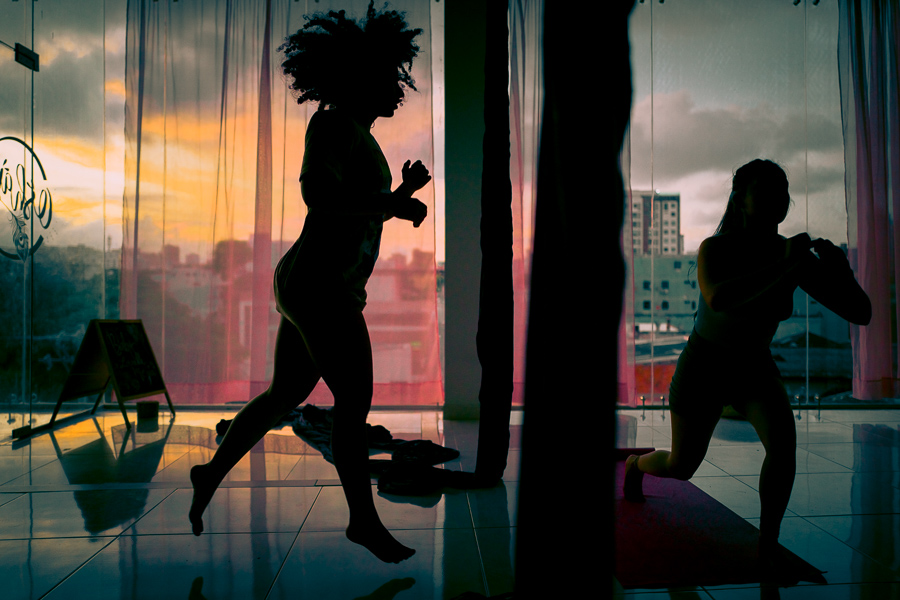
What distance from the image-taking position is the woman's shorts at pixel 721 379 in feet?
5.16

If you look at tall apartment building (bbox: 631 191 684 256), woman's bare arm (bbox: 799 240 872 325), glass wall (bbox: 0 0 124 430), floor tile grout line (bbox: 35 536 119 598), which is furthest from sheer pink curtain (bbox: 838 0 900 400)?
glass wall (bbox: 0 0 124 430)

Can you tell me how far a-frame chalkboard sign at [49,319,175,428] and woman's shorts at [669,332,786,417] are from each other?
3154 millimetres

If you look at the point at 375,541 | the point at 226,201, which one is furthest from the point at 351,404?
the point at 226,201

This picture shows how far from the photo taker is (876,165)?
389 cm

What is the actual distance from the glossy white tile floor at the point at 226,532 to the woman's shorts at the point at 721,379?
2.42 ft

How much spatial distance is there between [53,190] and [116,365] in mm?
1259

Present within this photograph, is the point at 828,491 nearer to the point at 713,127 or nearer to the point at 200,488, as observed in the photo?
the point at 200,488

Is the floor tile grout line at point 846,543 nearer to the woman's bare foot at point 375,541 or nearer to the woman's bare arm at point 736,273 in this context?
the woman's bare arm at point 736,273

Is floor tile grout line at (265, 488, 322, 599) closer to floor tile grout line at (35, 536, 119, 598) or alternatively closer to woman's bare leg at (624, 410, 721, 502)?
floor tile grout line at (35, 536, 119, 598)

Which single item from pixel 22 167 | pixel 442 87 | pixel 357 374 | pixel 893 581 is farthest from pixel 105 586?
pixel 442 87

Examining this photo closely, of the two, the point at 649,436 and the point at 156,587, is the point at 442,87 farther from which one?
the point at 156,587

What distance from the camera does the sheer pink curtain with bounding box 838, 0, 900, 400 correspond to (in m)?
3.87

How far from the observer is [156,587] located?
1.50m

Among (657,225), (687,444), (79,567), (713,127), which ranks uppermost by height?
(713,127)
